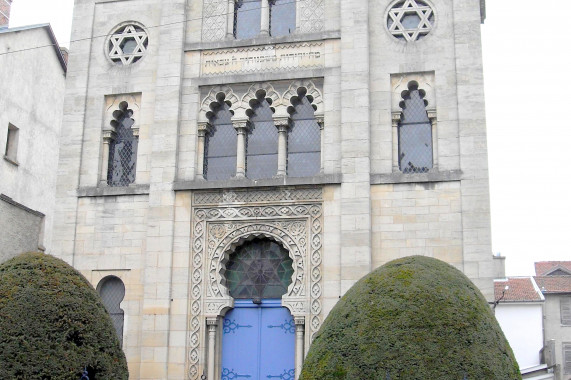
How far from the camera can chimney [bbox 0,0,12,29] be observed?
29.7m

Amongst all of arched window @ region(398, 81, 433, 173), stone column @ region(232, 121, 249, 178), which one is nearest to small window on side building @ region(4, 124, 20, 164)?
stone column @ region(232, 121, 249, 178)

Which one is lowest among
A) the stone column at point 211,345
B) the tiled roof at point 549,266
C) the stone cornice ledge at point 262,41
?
the stone column at point 211,345

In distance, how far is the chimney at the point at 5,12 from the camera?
2973 cm

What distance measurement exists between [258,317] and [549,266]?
38.4m

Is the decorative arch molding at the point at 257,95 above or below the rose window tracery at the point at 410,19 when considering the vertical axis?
below

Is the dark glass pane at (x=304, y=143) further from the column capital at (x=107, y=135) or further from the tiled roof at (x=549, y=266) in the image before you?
the tiled roof at (x=549, y=266)

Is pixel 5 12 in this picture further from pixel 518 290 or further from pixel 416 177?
pixel 518 290

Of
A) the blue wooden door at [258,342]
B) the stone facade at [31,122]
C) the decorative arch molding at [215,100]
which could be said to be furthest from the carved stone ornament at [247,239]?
the stone facade at [31,122]

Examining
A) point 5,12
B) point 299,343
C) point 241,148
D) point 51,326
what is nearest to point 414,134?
point 241,148

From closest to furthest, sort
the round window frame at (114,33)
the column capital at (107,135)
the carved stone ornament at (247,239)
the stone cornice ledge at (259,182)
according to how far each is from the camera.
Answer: the carved stone ornament at (247,239), the stone cornice ledge at (259,182), the column capital at (107,135), the round window frame at (114,33)

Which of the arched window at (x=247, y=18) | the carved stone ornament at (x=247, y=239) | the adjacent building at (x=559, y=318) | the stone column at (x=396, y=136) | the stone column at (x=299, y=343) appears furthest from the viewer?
the adjacent building at (x=559, y=318)

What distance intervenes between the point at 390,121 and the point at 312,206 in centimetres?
289

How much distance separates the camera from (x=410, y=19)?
1994 cm

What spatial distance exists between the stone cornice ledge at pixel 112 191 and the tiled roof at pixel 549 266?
3766 centimetres
